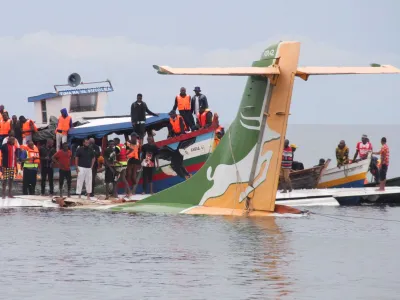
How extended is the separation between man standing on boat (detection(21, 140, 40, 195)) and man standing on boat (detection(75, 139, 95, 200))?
6.06ft

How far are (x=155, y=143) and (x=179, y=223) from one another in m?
7.93

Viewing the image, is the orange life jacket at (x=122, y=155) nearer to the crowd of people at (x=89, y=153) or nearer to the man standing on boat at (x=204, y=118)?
the crowd of people at (x=89, y=153)

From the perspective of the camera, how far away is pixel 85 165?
34.8m

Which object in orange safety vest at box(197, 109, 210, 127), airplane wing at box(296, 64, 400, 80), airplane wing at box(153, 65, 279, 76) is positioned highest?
airplane wing at box(296, 64, 400, 80)

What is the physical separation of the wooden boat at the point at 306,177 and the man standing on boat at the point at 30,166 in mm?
9890

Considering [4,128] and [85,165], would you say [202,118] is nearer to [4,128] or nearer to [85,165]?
[85,165]

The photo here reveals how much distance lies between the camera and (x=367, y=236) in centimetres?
2866

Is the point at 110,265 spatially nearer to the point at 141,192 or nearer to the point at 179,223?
the point at 179,223

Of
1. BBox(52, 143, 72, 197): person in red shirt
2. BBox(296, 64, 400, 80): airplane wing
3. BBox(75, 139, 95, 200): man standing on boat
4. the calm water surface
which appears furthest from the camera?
BBox(52, 143, 72, 197): person in red shirt

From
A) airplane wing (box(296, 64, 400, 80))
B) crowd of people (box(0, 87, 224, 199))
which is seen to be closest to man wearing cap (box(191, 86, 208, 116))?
crowd of people (box(0, 87, 224, 199))

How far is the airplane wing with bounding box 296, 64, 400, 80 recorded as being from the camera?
26.0 meters

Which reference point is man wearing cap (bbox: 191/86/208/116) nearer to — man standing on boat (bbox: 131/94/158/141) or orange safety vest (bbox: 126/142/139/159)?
man standing on boat (bbox: 131/94/158/141)

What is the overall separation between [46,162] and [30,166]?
2.81 ft

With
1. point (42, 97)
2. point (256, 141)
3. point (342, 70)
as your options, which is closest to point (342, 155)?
point (42, 97)
